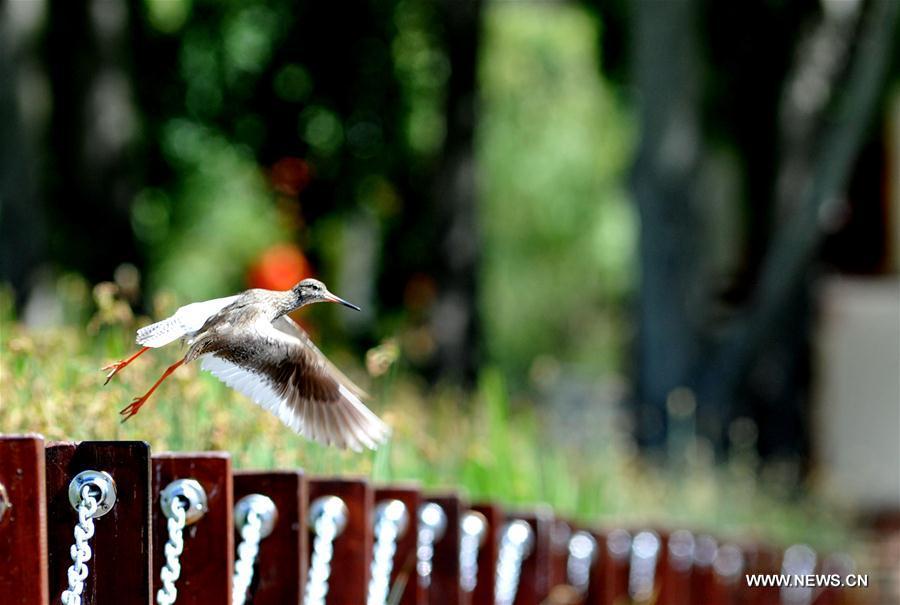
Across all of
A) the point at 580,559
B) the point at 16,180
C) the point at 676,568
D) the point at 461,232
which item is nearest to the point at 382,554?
the point at 580,559

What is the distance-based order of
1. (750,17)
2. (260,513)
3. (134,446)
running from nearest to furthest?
(134,446) < (260,513) < (750,17)

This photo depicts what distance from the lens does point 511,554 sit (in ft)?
13.2

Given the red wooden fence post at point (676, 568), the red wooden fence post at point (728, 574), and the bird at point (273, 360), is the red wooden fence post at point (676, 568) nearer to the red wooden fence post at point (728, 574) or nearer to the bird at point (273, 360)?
the red wooden fence post at point (728, 574)

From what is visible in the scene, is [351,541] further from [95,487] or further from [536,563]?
[536,563]

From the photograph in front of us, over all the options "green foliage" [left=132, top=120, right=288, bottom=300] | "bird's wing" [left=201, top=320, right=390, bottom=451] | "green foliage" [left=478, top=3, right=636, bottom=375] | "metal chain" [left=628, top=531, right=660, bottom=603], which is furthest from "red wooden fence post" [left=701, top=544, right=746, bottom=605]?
"green foliage" [left=478, top=3, right=636, bottom=375]

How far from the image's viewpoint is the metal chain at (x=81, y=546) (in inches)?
88.3

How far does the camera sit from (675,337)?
12656mm

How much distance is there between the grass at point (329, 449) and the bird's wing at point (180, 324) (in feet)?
1.51

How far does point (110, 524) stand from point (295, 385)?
75 cm

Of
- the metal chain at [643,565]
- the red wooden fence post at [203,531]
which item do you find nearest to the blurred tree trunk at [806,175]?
the metal chain at [643,565]

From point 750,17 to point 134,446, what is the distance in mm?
13822

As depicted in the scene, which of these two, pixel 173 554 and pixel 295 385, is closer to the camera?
pixel 173 554

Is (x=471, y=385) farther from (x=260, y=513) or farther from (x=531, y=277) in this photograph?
(x=531, y=277)

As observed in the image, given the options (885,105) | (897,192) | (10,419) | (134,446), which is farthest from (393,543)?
(897,192)
